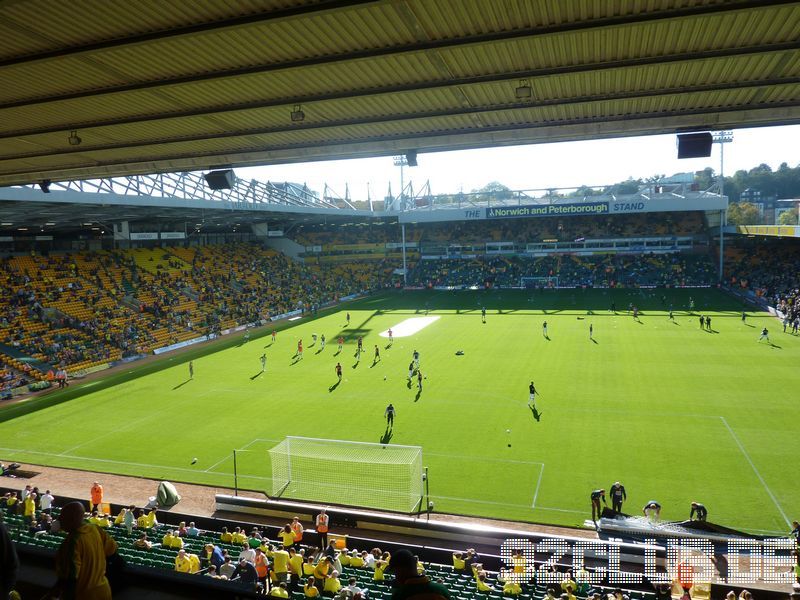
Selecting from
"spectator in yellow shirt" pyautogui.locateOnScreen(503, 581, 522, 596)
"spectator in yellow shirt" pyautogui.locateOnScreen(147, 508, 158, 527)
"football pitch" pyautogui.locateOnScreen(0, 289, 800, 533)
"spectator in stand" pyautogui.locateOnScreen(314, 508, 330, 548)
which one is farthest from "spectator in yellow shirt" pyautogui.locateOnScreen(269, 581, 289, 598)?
"football pitch" pyautogui.locateOnScreen(0, 289, 800, 533)

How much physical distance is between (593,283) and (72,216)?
50.5 metres

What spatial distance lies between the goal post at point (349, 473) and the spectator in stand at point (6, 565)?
12801 millimetres

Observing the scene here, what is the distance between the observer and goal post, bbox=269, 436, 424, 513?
16.1 metres

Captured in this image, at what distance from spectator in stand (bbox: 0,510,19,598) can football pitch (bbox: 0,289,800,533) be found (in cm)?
1296

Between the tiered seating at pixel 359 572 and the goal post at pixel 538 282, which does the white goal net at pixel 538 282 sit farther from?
the tiered seating at pixel 359 572

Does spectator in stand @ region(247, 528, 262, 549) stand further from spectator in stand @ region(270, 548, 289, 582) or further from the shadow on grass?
the shadow on grass

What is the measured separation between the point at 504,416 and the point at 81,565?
1948cm

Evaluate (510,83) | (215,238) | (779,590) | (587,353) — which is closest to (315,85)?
(510,83)

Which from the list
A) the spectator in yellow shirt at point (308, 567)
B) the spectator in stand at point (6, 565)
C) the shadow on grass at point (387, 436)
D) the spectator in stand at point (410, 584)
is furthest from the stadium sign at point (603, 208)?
the spectator in stand at point (6, 565)

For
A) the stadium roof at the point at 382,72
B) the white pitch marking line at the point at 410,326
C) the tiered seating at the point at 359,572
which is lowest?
the tiered seating at the point at 359,572

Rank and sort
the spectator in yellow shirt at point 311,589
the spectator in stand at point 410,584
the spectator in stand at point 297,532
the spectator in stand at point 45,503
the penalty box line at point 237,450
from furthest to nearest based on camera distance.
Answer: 1. the penalty box line at point 237,450
2. the spectator in stand at point 45,503
3. the spectator in stand at point 297,532
4. the spectator in yellow shirt at point 311,589
5. the spectator in stand at point 410,584

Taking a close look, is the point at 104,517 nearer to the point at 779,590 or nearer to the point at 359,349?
the point at 779,590

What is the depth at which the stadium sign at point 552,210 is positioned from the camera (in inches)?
2459

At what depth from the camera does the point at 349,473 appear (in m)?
17.7
